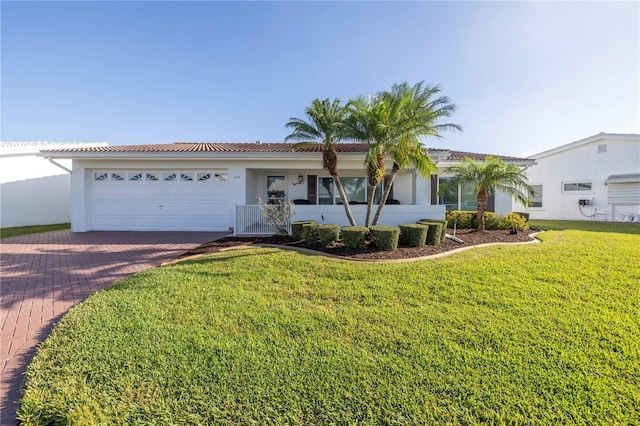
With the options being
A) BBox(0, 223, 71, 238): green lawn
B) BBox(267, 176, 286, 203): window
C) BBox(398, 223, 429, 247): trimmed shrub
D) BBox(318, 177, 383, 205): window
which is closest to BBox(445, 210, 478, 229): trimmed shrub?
BBox(318, 177, 383, 205): window

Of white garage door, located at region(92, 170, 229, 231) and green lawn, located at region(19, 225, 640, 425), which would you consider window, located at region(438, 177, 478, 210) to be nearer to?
green lawn, located at region(19, 225, 640, 425)

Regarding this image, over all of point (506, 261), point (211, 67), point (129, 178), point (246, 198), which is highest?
point (211, 67)

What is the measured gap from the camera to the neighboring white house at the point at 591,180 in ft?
54.3

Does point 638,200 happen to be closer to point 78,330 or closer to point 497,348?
point 497,348

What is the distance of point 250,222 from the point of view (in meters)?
10.7

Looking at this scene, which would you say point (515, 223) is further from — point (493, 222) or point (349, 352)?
point (349, 352)

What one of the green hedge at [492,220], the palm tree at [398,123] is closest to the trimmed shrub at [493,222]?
the green hedge at [492,220]

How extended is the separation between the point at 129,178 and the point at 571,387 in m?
16.1

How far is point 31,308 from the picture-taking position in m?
4.46

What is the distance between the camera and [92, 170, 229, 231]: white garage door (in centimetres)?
1256

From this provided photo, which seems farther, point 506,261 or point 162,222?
point 162,222

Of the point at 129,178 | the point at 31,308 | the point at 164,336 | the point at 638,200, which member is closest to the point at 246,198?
the point at 129,178

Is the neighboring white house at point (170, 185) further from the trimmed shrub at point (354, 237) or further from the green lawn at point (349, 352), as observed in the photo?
the green lawn at point (349, 352)

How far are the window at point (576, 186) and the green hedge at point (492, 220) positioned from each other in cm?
1028
